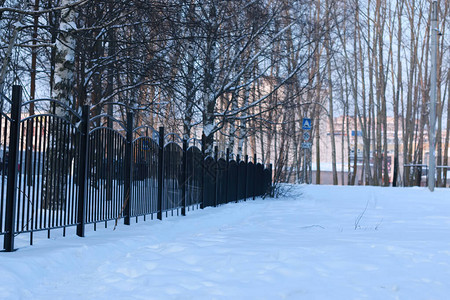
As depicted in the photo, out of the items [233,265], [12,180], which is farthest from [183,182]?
[233,265]

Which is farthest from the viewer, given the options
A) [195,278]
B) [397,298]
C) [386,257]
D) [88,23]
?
[88,23]

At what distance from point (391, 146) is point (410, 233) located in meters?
103

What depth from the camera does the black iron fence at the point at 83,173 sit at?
6.34 m

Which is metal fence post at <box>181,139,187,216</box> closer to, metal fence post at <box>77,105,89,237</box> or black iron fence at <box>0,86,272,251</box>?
black iron fence at <box>0,86,272,251</box>

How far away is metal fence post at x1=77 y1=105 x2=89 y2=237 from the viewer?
7.86m

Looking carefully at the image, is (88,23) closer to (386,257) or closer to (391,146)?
(386,257)

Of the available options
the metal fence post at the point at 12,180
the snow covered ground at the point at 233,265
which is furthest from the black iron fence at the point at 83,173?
the snow covered ground at the point at 233,265

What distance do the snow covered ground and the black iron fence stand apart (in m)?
0.36

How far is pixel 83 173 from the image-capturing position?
7895 millimetres

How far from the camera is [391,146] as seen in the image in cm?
10769

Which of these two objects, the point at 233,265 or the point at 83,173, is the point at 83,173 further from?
the point at 233,265

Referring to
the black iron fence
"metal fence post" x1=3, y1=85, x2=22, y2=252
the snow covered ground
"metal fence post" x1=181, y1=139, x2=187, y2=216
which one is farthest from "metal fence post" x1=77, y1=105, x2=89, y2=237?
"metal fence post" x1=181, y1=139, x2=187, y2=216

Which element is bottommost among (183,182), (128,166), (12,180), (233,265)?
(233,265)

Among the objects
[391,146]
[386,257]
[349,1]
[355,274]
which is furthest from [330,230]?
[391,146]
